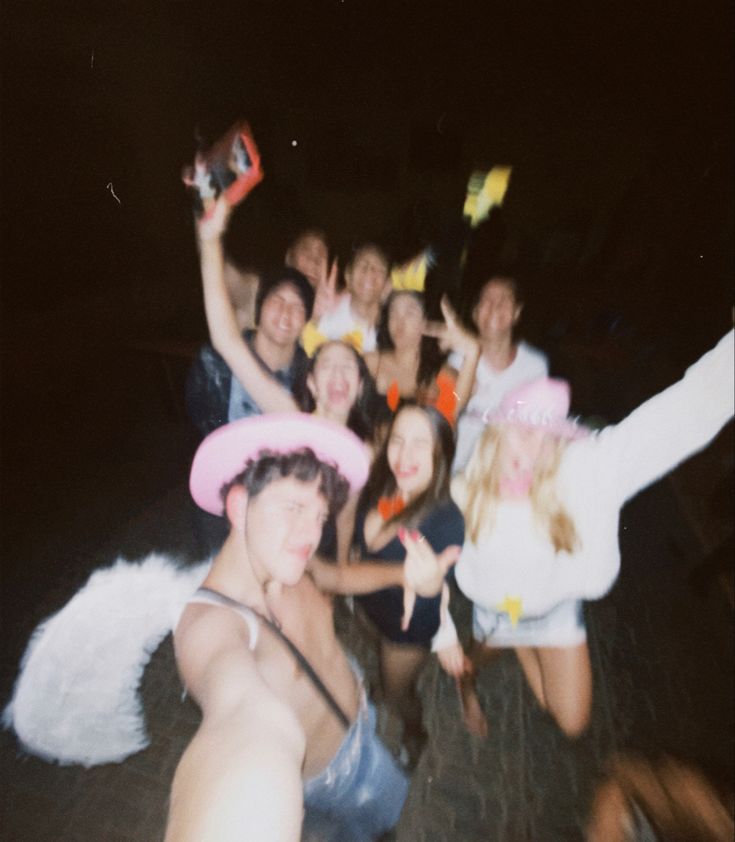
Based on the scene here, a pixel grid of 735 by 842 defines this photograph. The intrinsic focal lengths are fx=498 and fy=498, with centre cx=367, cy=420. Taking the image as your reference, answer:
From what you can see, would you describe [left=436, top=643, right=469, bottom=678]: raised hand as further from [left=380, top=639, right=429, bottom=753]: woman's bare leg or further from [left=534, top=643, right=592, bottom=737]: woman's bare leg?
[left=534, top=643, right=592, bottom=737]: woman's bare leg

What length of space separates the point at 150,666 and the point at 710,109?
201cm

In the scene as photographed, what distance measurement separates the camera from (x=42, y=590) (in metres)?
1.45

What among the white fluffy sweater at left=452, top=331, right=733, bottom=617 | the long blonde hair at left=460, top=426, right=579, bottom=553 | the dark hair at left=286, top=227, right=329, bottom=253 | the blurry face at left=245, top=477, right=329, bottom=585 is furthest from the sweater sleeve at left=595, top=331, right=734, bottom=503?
the dark hair at left=286, top=227, right=329, bottom=253

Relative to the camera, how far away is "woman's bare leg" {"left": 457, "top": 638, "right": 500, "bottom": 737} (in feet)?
4.51

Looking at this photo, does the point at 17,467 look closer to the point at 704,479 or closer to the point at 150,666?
the point at 150,666

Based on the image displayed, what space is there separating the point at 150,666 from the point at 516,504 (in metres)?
1.10

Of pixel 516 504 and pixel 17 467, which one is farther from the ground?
pixel 17 467

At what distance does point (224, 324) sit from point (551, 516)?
1.04 m

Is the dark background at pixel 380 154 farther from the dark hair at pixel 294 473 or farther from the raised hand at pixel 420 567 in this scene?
the raised hand at pixel 420 567

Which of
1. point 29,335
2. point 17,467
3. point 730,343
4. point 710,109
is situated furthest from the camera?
point 17,467

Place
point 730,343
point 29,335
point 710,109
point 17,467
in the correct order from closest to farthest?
point 710,109 → point 730,343 → point 29,335 → point 17,467

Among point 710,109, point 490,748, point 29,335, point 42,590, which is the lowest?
point 490,748

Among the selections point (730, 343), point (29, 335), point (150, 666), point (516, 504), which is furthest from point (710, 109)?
point (150, 666)

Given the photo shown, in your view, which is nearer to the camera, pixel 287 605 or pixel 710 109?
pixel 710 109
